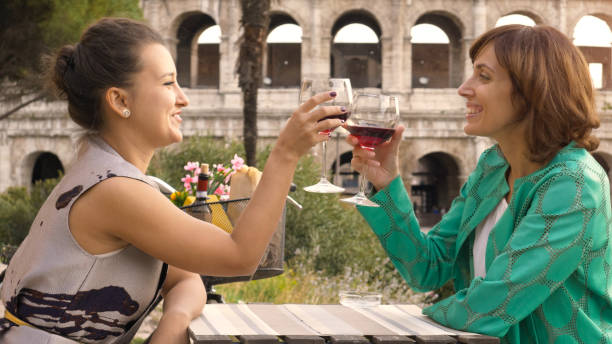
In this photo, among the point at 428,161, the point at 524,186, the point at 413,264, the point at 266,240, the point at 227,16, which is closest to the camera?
the point at 266,240

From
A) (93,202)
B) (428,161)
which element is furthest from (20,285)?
(428,161)

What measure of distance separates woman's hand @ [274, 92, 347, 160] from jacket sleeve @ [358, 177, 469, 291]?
66 cm

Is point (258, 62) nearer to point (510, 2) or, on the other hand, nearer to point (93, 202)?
point (93, 202)

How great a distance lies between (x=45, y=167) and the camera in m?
28.7

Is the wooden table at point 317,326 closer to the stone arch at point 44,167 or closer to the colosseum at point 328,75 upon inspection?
the colosseum at point 328,75

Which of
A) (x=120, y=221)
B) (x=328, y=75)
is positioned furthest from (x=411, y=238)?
(x=328, y=75)

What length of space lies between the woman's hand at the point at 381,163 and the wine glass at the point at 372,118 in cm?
11

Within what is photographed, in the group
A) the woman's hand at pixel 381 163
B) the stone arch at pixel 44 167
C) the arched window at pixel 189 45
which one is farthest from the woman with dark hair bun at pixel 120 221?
the stone arch at pixel 44 167

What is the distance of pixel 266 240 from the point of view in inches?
61.0

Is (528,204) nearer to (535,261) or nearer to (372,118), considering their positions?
(535,261)

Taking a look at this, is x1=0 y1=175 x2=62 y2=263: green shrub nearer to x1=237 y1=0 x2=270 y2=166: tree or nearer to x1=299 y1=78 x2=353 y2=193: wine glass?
x1=237 y1=0 x2=270 y2=166: tree

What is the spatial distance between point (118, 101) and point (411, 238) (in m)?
0.99

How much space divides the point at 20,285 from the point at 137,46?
2.03 ft

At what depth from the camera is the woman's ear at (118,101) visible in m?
1.69
